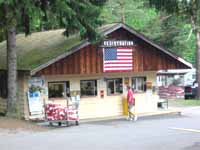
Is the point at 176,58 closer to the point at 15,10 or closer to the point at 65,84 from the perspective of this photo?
the point at 65,84

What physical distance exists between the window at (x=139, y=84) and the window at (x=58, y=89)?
4.29 metres

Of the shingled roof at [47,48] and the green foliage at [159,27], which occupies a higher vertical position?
the green foliage at [159,27]

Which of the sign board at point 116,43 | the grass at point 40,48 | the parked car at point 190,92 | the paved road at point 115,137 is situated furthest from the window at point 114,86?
the parked car at point 190,92

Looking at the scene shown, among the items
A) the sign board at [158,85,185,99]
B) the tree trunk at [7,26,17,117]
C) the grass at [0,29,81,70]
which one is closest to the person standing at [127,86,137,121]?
the grass at [0,29,81,70]

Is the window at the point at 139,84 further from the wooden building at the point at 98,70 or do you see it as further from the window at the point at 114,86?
the window at the point at 114,86

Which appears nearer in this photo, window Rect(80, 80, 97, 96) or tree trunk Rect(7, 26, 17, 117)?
tree trunk Rect(7, 26, 17, 117)

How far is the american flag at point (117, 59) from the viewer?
2933 centimetres

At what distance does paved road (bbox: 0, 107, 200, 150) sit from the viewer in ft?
57.9

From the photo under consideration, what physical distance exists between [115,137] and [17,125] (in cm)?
561

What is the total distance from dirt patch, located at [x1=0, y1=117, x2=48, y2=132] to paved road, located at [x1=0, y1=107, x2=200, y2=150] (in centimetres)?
90

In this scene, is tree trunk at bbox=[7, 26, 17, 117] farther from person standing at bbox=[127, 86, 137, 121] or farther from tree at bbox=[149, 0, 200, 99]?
tree at bbox=[149, 0, 200, 99]

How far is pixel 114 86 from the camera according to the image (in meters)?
31.1

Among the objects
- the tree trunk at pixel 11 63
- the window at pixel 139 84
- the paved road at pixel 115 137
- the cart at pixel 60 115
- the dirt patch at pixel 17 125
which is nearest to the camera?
the paved road at pixel 115 137

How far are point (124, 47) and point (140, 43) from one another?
104 centimetres
